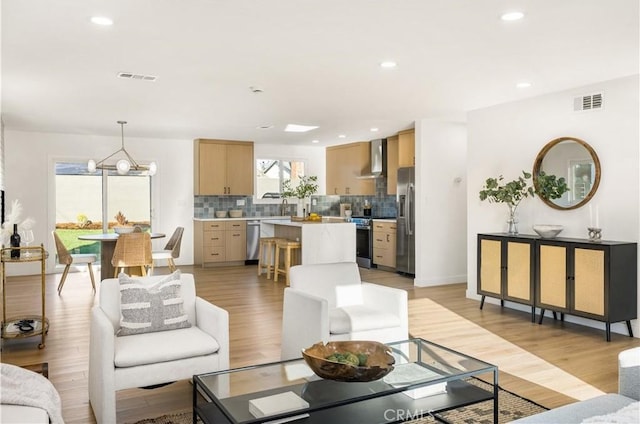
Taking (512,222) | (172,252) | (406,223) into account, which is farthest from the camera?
(406,223)

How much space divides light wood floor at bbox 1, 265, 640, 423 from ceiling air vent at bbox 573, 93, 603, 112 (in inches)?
85.4

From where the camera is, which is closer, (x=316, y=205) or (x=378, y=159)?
(x=378, y=159)

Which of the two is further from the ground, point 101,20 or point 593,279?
point 101,20

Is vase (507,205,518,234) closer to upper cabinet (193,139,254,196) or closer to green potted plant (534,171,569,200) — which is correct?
green potted plant (534,171,569,200)

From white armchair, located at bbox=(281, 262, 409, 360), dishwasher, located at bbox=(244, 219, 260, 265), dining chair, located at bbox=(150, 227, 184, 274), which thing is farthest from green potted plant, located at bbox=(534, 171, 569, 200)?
dishwasher, located at bbox=(244, 219, 260, 265)

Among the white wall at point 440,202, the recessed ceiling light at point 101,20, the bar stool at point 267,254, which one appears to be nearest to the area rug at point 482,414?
the recessed ceiling light at point 101,20

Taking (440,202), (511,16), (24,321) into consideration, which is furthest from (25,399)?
(440,202)

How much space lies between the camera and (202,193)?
9.81 metres

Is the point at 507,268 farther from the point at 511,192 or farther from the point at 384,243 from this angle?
the point at 384,243

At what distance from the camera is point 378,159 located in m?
9.53

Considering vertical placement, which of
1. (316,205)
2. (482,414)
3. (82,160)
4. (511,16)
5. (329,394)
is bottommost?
A: (482,414)

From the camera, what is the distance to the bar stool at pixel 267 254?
330 inches

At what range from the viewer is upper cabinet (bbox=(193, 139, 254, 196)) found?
9.78m

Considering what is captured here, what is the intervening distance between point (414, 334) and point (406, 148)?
4.14 m
